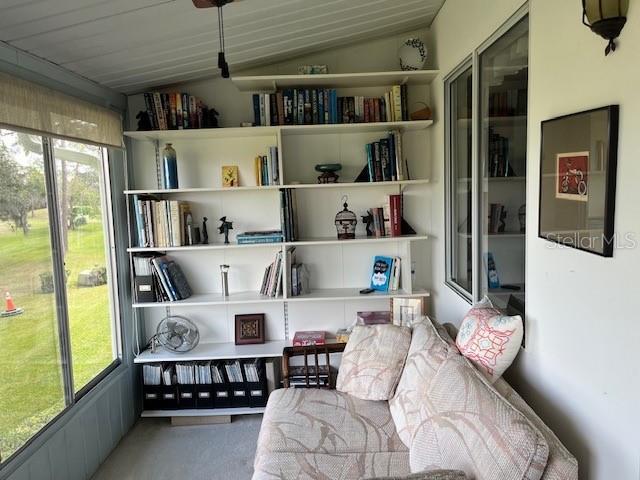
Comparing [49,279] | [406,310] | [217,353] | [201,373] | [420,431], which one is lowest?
[201,373]

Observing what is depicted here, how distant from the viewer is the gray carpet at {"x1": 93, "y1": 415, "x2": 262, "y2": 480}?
2494 mm

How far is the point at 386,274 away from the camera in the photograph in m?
3.09

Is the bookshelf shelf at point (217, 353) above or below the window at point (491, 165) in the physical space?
below

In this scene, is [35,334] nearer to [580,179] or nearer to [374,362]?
[374,362]

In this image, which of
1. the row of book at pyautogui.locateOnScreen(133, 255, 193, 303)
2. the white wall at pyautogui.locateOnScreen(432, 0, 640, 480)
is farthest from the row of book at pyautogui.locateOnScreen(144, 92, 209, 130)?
the white wall at pyautogui.locateOnScreen(432, 0, 640, 480)

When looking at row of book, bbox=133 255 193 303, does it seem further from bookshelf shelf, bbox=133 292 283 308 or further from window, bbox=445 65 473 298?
window, bbox=445 65 473 298

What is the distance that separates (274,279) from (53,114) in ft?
5.09

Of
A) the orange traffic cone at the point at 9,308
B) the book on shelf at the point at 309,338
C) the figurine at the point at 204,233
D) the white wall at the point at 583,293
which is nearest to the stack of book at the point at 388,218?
the book on shelf at the point at 309,338

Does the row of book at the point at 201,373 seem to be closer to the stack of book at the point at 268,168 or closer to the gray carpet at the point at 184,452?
the gray carpet at the point at 184,452

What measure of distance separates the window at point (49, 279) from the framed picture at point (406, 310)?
1.84 metres

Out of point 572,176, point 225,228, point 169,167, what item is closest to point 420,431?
point 572,176

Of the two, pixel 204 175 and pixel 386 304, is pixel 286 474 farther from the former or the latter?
pixel 204 175

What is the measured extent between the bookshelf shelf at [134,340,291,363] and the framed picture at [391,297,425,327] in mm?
760

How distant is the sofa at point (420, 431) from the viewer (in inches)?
50.2
